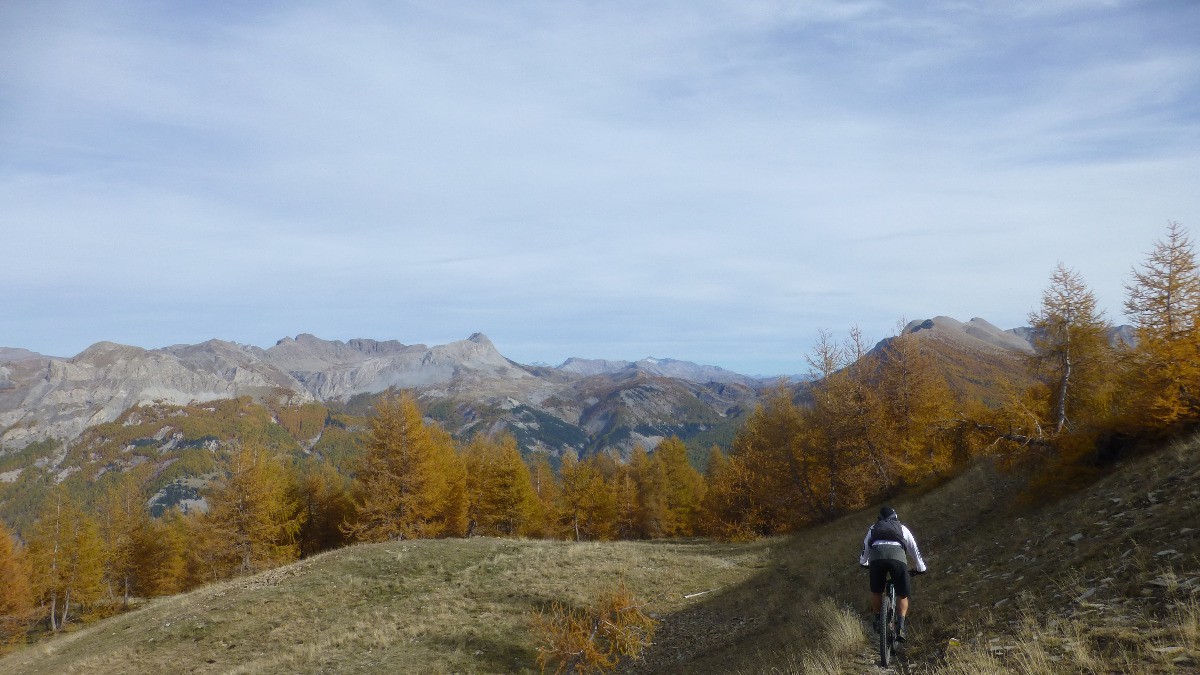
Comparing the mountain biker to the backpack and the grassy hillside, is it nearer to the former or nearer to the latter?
the backpack

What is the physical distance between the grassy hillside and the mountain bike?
13.1 inches

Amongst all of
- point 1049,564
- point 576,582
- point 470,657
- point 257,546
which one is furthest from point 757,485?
point 257,546

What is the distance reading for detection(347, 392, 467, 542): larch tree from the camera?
4384 cm

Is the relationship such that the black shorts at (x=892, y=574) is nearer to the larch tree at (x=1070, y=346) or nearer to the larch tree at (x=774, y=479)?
the larch tree at (x=1070, y=346)

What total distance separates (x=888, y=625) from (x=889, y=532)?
1626 mm

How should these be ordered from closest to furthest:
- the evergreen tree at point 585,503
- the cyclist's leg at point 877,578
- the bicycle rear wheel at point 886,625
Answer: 1. the bicycle rear wheel at point 886,625
2. the cyclist's leg at point 877,578
3. the evergreen tree at point 585,503

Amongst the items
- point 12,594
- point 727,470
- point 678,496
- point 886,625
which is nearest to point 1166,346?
point 886,625

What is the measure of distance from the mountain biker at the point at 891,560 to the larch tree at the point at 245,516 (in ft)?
150

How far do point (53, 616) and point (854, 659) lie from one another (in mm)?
67850

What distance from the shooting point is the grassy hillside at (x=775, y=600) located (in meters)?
8.59

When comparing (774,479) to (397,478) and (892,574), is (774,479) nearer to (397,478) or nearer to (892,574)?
(397,478)

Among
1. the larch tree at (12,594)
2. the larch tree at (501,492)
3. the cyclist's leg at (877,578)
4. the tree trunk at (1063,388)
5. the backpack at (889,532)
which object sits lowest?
the larch tree at (12,594)

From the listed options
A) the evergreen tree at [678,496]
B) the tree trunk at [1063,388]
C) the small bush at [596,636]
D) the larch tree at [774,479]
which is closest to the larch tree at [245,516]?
the small bush at [596,636]

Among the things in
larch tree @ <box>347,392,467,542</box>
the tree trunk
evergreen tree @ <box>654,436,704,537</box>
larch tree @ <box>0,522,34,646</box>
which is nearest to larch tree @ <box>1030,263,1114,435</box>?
the tree trunk
